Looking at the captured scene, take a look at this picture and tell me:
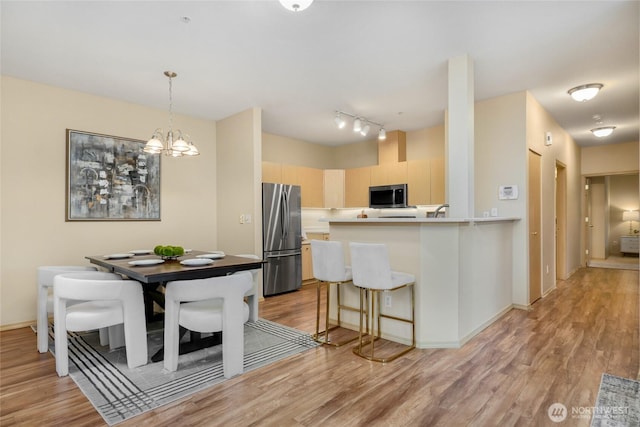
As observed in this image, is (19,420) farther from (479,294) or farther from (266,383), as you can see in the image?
(479,294)

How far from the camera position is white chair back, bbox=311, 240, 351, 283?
122 inches

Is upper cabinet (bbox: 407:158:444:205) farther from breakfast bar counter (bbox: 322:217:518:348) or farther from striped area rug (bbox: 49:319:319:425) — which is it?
striped area rug (bbox: 49:319:319:425)

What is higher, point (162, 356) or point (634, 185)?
point (634, 185)

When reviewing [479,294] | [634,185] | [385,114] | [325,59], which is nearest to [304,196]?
[385,114]

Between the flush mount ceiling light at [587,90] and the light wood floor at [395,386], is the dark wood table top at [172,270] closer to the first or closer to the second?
the light wood floor at [395,386]

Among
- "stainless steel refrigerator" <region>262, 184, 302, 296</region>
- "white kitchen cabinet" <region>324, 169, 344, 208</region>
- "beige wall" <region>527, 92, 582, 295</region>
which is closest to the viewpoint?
"beige wall" <region>527, 92, 582, 295</region>

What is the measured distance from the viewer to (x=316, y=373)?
102 inches

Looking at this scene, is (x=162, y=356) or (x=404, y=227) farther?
(x=404, y=227)

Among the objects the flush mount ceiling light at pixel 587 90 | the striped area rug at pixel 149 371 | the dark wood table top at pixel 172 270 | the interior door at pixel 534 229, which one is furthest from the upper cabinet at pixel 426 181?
the dark wood table top at pixel 172 270

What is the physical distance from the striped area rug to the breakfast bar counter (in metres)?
0.92

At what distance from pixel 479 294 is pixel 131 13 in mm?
3926

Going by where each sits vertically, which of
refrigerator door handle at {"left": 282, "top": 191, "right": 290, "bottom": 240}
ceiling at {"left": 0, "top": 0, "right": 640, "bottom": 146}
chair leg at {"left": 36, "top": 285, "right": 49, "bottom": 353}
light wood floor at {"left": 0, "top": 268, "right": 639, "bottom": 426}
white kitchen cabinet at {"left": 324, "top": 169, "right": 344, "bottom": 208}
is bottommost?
light wood floor at {"left": 0, "top": 268, "right": 639, "bottom": 426}
